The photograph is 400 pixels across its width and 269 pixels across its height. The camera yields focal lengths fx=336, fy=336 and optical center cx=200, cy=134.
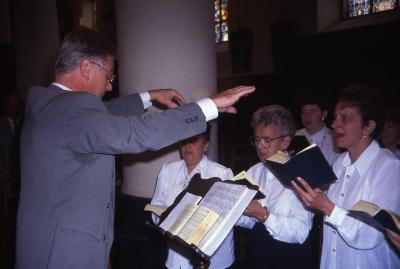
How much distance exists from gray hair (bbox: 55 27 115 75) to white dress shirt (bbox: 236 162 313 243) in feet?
4.82

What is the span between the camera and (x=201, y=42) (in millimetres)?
3336

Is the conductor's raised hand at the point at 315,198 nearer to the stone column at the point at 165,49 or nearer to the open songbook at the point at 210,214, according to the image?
the open songbook at the point at 210,214

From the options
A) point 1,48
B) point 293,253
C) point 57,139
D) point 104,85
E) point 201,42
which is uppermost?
point 1,48

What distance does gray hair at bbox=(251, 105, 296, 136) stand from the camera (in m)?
2.64

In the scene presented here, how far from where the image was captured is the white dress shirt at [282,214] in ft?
7.20

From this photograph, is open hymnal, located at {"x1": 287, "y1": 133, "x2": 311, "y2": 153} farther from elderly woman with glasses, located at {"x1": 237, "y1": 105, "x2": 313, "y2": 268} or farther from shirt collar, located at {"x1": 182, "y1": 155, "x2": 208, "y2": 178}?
shirt collar, located at {"x1": 182, "y1": 155, "x2": 208, "y2": 178}

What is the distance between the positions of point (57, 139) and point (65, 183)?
24cm

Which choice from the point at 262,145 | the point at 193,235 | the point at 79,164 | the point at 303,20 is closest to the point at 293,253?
the point at 262,145

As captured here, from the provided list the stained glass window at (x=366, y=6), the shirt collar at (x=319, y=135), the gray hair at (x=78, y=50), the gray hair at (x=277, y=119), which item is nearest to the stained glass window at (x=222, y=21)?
the stained glass window at (x=366, y=6)

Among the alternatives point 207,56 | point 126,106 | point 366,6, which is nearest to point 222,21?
point 366,6

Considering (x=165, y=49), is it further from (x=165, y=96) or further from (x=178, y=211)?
(x=178, y=211)

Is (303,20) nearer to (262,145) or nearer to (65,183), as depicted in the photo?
(262,145)

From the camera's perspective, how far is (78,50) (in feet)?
6.15

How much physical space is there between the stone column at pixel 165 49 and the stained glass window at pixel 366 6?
850cm
